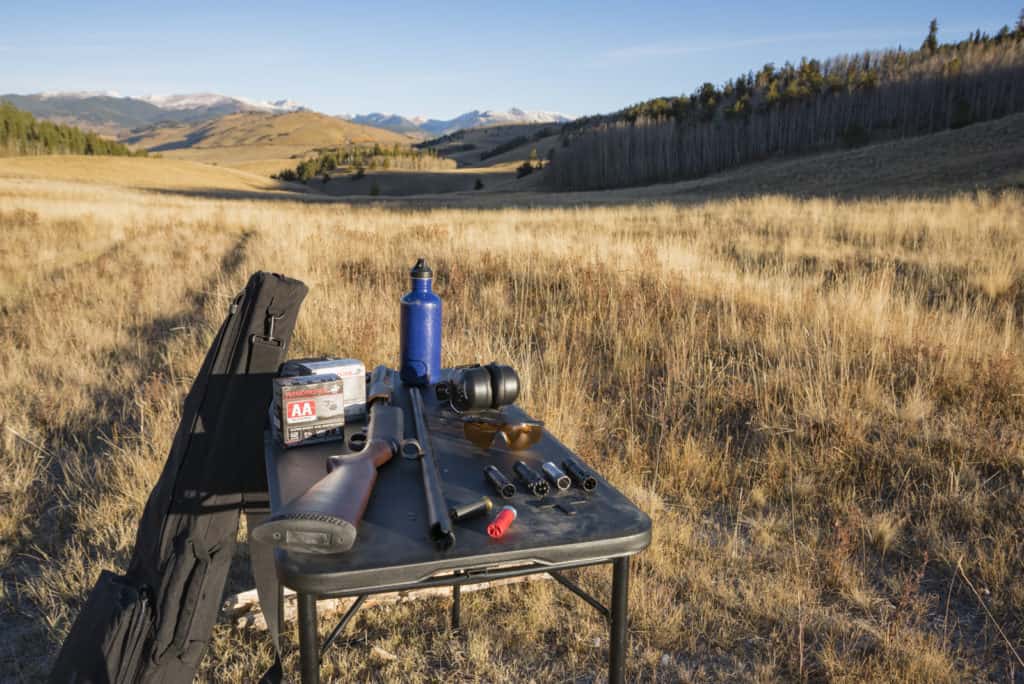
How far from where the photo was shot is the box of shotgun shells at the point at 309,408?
200 centimetres

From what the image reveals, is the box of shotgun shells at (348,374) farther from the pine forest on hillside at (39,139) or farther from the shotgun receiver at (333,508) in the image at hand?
the pine forest on hillside at (39,139)

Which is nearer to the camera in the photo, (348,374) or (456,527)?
(456,527)

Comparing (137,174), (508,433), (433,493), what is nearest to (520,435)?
(508,433)

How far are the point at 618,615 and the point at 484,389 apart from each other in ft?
2.99

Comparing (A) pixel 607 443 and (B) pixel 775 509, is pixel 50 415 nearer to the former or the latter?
(A) pixel 607 443

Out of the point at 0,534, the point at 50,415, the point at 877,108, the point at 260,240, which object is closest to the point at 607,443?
the point at 0,534

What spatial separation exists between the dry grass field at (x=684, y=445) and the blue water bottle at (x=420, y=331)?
3.77 feet

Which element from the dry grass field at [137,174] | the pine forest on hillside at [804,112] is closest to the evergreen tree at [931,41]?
the pine forest on hillside at [804,112]

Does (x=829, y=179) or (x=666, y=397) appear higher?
(x=829, y=179)

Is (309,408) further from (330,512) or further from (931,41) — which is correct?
(931,41)

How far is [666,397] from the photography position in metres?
4.70

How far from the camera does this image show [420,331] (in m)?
2.83

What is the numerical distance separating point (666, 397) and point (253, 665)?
3099 millimetres

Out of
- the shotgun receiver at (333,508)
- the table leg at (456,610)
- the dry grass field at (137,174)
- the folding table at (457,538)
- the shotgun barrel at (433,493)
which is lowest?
the table leg at (456,610)
